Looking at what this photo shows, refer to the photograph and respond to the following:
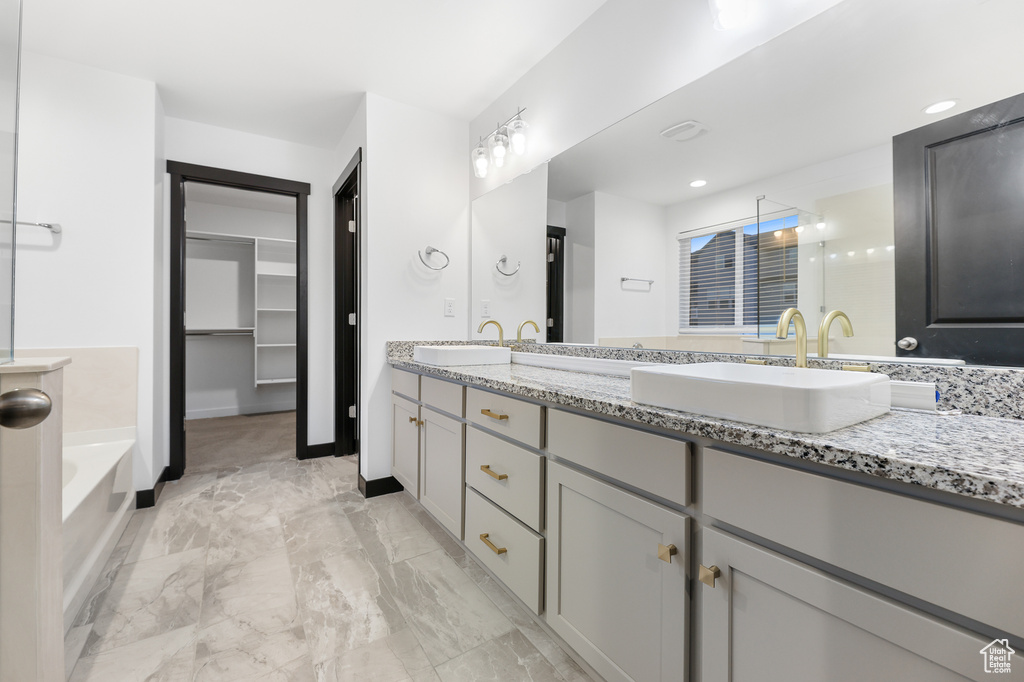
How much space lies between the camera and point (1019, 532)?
0.53 metres

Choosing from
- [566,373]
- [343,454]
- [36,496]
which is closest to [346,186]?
[343,454]

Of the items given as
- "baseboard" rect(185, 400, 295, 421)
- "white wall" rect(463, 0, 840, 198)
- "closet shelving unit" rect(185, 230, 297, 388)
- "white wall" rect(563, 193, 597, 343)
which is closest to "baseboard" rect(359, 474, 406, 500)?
"white wall" rect(563, 193, 597, 343)

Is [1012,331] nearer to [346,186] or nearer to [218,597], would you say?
[218,597]

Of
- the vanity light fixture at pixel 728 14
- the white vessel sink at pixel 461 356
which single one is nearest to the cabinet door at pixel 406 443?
the white vessel sink at pixel 461 356

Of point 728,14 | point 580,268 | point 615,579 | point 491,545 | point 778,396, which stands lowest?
point 491,545

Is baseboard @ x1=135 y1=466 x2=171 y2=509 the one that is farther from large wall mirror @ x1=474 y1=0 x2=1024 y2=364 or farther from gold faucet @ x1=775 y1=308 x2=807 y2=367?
gold faucet @ x1=775 y1=308 x2=807 y2=367

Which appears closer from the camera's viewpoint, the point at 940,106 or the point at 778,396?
the point at 778,396

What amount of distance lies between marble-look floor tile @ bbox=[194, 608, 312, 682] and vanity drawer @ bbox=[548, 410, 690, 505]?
A: 1.04m

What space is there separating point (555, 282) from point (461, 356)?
615 mm

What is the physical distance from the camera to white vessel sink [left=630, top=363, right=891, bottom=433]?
0.76 meters

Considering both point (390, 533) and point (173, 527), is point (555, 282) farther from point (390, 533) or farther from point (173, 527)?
point (173, 527)

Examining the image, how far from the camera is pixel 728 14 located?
1.44 m

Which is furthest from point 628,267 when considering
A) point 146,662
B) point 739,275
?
point 146,662

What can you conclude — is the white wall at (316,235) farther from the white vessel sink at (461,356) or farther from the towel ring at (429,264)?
the white vessel sink at (461,356)
